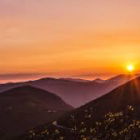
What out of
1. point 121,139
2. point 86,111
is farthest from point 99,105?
point 121,139

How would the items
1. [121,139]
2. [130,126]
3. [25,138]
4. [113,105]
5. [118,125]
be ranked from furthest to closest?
[113,105] < [25,138] < [118,125] < [130,126] < [121,139]

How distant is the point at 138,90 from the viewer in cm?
15250

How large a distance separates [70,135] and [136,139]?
36.1 m

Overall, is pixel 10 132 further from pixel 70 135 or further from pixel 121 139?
pixel 121 139

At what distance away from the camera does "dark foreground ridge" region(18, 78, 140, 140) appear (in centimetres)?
8862

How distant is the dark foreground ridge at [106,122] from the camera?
88.6 m

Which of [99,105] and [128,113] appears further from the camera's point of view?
[99,105]

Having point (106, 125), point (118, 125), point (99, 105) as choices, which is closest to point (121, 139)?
point (118, 125)

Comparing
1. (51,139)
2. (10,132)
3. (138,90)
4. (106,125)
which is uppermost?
(138,90)

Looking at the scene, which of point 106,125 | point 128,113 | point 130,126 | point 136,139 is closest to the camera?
point 136,139

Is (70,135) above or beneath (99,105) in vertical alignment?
beneath

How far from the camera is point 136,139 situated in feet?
242

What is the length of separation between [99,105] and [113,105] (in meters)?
11.0

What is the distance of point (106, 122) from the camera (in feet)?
356
